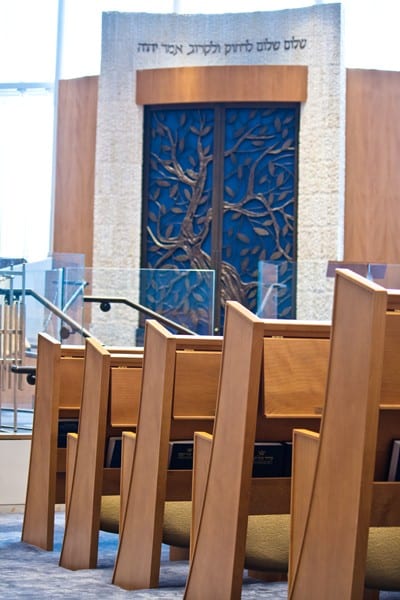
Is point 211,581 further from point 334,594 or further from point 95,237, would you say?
point 95,237

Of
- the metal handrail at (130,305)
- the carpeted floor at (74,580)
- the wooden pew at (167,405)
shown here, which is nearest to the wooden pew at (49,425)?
the carpeted floor at (74,580)

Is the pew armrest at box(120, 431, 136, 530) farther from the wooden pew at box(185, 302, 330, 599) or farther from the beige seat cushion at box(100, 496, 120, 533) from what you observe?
the wooden pew at box(185, 302, 330, 599)

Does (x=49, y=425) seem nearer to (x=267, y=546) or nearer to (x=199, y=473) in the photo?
(x=199, y=473)

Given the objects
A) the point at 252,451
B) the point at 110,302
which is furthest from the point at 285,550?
the point at 110,302

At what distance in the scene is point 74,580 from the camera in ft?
12.7

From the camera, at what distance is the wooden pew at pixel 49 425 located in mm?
4980

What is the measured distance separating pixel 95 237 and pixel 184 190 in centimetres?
116

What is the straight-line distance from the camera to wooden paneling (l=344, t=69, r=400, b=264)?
11.8 metres

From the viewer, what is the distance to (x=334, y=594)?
267 centimetres

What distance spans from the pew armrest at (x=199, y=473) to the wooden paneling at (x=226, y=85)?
8.36 m

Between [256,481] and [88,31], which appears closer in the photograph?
[256,481]

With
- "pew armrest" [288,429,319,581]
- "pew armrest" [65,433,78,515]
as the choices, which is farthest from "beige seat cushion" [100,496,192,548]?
"pew armrest" [288,429,319,581]

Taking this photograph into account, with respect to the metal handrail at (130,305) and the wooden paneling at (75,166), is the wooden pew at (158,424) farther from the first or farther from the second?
the wooden paneling at (75,166)

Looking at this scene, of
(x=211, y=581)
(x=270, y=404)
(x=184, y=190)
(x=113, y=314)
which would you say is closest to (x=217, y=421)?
(x=270, y=404)
